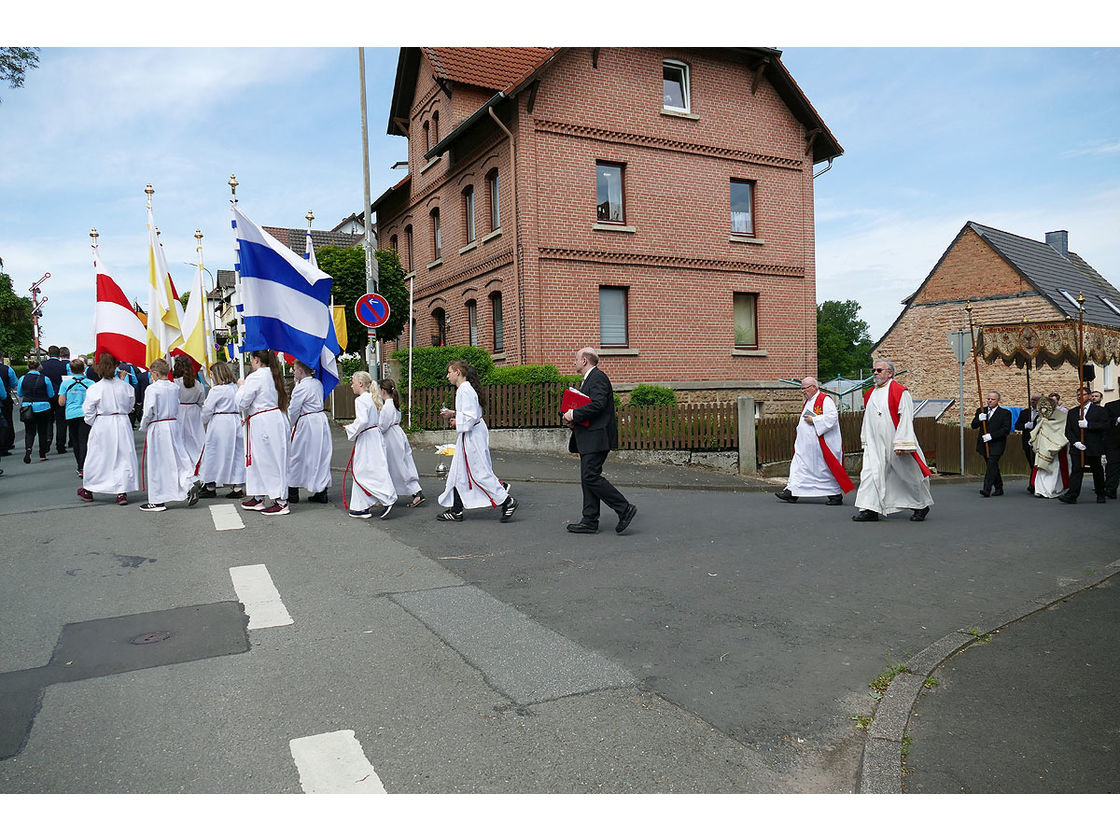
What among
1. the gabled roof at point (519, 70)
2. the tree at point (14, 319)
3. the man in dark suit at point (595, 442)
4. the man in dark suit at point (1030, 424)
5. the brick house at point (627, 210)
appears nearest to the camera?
the man in dark suit at point (595, 442)

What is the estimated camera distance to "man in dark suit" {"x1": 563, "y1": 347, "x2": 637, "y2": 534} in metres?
8.77

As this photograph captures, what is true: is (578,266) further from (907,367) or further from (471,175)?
(907,367)

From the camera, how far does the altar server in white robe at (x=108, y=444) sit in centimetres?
1035

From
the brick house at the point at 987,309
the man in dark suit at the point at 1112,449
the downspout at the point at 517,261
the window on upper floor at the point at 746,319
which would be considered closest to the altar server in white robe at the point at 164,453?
the downspout at the point at 517,261

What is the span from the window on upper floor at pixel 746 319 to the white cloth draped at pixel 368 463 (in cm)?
1650

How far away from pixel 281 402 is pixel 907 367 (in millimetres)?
35486

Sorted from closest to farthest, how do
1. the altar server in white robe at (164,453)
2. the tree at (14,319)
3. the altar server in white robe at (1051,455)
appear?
the altar server in white robe at (164,453) → the altar server in white robe at (1051,455) → the tree at (14,319)

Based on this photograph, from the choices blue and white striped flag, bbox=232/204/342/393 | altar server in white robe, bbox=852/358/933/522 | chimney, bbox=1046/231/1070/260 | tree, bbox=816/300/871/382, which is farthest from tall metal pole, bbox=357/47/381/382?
tree, bbox=816/300/871/382

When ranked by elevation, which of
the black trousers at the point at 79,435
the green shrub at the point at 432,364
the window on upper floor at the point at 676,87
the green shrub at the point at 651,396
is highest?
the window on upper floor at the point at 676,87

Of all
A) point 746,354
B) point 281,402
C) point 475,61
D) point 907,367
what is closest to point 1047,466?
point 746,354

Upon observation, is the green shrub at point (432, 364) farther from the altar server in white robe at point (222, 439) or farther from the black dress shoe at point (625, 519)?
the black dress shoe at point (625, 519)

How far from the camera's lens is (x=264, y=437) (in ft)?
32.5

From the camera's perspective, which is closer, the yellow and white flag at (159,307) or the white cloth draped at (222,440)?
the white cloth draped at (222,440)

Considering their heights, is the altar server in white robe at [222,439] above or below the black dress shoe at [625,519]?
above
